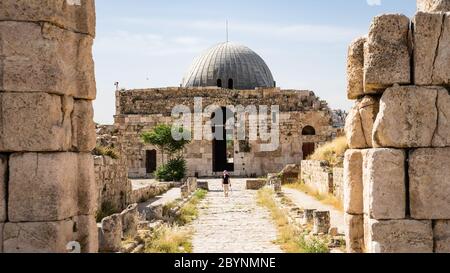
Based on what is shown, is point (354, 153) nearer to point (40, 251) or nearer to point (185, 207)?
point (40, 251)

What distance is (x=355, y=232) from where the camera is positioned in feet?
23.5

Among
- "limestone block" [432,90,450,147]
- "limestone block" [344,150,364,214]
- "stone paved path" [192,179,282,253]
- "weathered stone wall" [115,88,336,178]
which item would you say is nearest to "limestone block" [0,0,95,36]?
"limestone block" [344,150,364,214]

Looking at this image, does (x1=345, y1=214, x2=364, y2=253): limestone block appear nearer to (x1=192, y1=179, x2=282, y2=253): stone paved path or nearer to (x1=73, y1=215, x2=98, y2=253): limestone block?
(x1=73, y1=215, x2=98, y2=253): limestone block

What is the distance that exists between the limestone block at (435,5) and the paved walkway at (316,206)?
18.0 feet

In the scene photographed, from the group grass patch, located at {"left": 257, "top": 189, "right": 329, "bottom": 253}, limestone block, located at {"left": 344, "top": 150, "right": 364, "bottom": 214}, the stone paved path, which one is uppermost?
limestone block, located at {"left": 344, "top": 150, "right": 364, "bottom": 214}

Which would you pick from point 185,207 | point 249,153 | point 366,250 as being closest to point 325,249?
point 366,250

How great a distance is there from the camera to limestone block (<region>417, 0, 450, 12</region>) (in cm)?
698

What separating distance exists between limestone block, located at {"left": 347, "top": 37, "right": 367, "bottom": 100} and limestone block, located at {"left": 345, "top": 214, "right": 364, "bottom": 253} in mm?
1570

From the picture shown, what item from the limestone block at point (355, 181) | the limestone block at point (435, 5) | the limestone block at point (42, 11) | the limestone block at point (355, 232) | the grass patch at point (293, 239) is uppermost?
the limestone block at point (435, 5)

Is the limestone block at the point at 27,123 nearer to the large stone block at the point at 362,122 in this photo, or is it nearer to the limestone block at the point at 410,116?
the large stone block at the point at 362,122

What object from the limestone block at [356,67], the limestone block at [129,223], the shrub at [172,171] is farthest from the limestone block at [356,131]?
the shrub at [172,171]

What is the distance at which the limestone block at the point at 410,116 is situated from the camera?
636 cm
